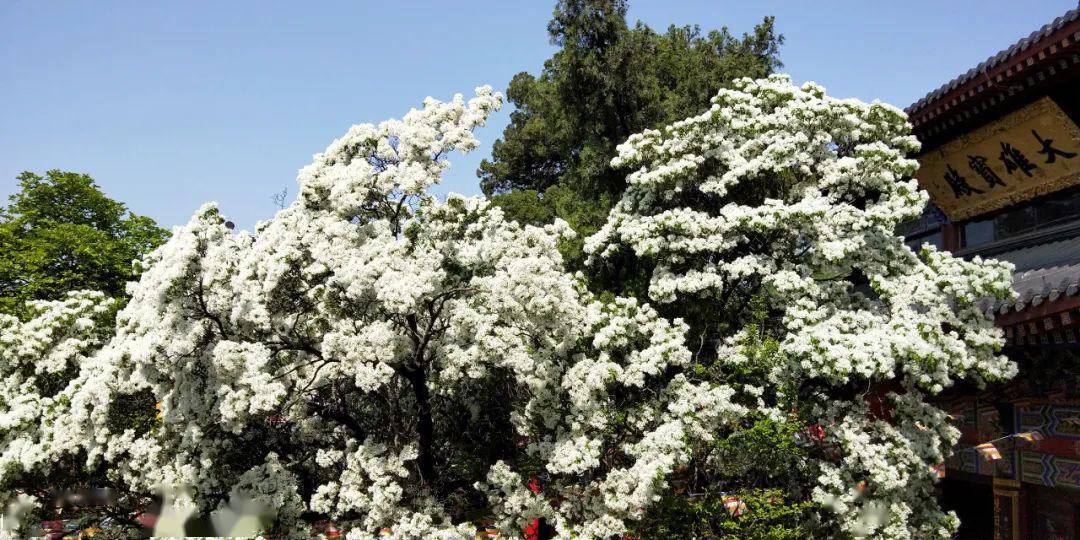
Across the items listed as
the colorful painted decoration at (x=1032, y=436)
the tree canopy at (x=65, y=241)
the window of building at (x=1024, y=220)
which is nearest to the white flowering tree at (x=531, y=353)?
the colorful painted decoration at (x=1032, y=436)

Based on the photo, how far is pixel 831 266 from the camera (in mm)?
11094

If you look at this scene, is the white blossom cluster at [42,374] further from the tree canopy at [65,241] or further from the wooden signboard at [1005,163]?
the wooden signboard at [1005,163]

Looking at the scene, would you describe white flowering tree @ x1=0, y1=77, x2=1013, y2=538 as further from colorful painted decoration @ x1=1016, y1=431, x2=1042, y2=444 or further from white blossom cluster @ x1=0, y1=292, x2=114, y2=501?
colorful painted decoration @ x1=1016, y1=431, x2=1042, y2=444

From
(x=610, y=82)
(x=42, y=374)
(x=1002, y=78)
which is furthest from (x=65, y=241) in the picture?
(x=1002, y=78)

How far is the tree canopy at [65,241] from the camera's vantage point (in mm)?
24062

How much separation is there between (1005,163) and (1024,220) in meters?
1.19

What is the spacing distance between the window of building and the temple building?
20 mm

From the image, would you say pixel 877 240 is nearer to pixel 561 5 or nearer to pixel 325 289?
pixel 325 289

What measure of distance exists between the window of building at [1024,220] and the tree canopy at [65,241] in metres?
25.0

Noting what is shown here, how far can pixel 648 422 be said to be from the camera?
1038 cm

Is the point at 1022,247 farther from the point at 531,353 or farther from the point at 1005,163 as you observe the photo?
the point at 531,353

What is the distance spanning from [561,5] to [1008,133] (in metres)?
11.0

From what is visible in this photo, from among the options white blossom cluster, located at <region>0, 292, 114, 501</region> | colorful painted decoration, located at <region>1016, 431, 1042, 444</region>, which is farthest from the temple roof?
white blossom cluster, located at <region>0, 292, 114, 501</region>

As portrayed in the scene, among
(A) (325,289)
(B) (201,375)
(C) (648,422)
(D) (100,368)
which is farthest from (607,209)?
(D) (100,368)
